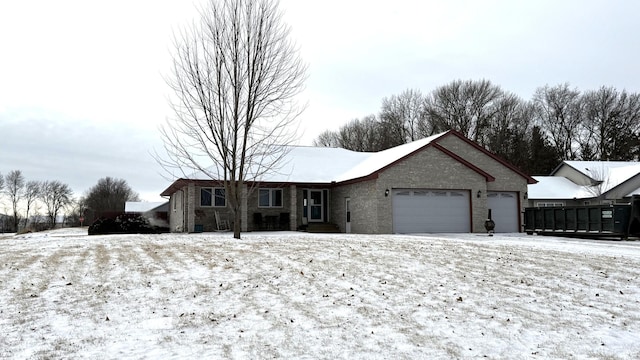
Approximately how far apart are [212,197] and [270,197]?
9.77 ft

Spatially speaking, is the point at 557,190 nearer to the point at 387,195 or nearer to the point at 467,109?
the point at 467,109

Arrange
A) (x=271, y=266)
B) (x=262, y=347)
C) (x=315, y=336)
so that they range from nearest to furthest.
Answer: (x=262, y=347), (x=315, y=336), (x=271, y=266)

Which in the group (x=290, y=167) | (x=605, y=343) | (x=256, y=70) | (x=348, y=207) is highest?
(x=256, y=70)

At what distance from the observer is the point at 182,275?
932cm

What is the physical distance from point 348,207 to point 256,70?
33.8 feet

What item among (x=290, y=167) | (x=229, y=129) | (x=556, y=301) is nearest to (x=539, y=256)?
(x=556, y=301)

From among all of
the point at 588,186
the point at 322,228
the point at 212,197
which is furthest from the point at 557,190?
the point at 212,197

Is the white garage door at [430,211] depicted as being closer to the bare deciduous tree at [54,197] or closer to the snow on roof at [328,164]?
the snow on roof at [328,164]

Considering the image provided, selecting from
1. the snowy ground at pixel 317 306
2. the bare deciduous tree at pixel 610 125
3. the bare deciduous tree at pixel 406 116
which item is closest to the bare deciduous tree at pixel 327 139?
the bare deciduous tree at pixel 406 116

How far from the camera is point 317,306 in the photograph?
7.52 m

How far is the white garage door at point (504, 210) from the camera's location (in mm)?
26172

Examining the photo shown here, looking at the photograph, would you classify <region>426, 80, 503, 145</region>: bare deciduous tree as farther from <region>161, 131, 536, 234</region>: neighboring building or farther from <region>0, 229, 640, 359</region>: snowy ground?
<region>0, 229, 640, 359</region>: snowy ground

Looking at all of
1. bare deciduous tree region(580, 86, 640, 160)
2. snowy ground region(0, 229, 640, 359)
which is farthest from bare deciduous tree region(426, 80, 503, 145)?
snowy ground region(0, 229, 640, 359)

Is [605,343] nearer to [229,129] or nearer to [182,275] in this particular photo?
[182,275]
